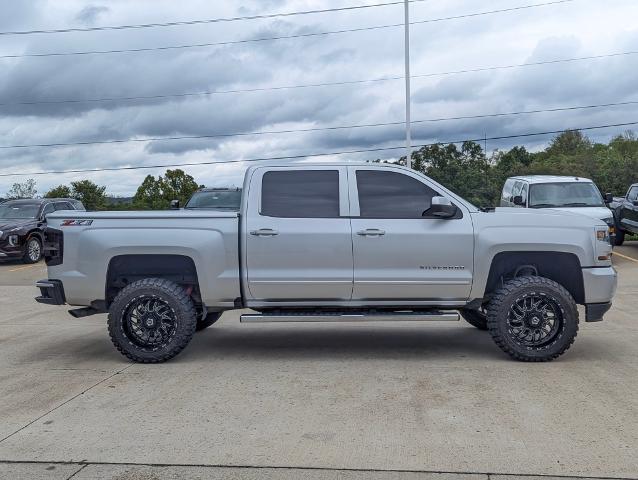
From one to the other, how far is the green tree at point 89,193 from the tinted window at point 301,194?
5042 centimetres

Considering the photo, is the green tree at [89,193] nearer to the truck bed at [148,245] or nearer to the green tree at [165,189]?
the green tree at [165,189]

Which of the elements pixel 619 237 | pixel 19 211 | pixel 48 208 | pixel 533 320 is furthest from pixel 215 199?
pixel 619 237

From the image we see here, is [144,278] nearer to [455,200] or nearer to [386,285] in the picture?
[386,285]

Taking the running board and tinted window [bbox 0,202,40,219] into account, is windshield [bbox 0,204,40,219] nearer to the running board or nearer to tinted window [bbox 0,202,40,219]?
tinted window [bbox 0,202,40,219]

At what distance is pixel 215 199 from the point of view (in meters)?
16.0

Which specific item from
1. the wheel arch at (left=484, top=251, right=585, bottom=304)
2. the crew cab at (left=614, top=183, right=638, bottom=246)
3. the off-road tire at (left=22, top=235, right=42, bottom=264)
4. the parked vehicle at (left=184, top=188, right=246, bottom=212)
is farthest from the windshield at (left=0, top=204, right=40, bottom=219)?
the wheel arch at (left=484, top=251, right=585, bottom=304)

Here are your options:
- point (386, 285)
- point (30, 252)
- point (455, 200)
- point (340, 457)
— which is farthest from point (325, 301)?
point (30, 252)

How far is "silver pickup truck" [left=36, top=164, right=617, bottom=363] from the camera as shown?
737cm

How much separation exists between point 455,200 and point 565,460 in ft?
11.1

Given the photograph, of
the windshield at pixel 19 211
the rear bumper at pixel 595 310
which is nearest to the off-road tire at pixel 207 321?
the rear bumper at pixel 595 310

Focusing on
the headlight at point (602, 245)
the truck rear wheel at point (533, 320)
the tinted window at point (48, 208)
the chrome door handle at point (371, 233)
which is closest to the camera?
the truck rear wheel at point (533, 320)

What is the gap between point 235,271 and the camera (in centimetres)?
744

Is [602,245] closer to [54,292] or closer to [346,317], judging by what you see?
[346,317]

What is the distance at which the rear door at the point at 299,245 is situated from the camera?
24.2ft
